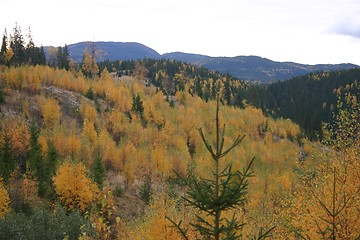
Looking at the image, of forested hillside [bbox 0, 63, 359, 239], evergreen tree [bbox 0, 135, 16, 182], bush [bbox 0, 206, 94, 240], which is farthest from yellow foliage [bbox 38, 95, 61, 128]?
bush [bbox 0, 206, 94, 240]

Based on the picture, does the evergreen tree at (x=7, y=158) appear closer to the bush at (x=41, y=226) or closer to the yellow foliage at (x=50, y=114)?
the bush at (x=41, y=226)

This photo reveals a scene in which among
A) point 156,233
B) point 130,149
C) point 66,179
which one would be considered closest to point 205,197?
point 156,233

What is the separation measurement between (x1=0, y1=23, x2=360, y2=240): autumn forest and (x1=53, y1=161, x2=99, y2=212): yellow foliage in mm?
134

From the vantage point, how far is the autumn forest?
36.8ft

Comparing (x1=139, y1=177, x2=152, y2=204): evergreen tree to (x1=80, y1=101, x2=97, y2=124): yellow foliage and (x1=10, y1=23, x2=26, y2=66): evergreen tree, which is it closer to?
(x1=80, y1=101, x2=97, y2=124): yellow foliage

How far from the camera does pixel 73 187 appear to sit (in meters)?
44.2

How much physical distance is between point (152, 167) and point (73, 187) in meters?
24.2

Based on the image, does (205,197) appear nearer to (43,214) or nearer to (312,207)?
(312,207)

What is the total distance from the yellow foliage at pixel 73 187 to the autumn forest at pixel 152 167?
0.13 meters

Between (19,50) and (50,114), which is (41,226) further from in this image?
(19,50)

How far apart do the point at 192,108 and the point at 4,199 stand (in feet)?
253

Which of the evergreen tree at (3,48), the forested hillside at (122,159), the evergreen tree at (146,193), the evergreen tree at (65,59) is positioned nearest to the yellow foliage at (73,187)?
the forested hillside at (122,159)

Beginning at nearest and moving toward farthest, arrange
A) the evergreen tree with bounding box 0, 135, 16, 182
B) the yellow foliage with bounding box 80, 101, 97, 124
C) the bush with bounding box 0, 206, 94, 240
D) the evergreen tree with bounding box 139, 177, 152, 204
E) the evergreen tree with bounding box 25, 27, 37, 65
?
the bush with bounding box 0, 206, 94, 240 → the evergreen tree with bounding box 0, 135, 16, 182 → the evergreen tree with bounding box 139, 177, 152, 204 → the yellow foliage with bounding box 80, 101, 97, 124 → the evergreen tree with bounding box 25, 27, 37, 65

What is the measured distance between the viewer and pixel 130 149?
220 ft
